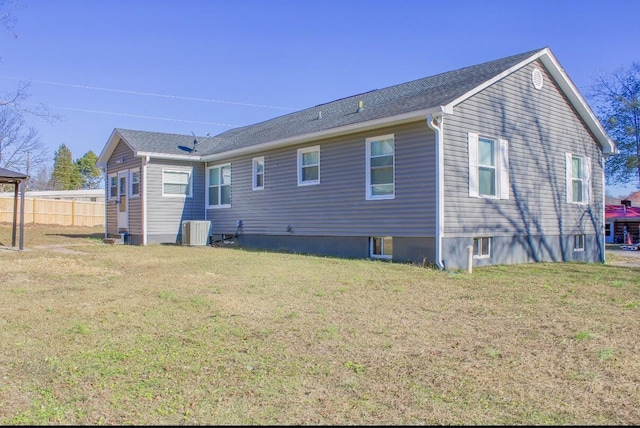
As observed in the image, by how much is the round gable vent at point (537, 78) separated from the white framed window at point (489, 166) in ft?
7.27

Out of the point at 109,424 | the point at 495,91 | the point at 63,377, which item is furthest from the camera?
the point at 495,91

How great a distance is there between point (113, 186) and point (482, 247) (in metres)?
14.2

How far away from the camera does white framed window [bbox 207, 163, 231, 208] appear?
17328 millimetres

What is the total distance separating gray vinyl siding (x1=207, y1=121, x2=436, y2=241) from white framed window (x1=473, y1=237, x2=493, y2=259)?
63.4 inches

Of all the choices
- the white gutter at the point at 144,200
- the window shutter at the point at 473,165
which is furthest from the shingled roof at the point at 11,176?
the window shutter at the point at 473,165

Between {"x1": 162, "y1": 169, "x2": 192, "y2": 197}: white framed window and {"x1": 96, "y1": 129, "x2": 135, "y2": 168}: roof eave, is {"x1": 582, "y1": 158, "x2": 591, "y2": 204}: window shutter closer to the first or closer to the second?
{"x1": 162, "y1": 169, "x2": 192, "y2": 197}: white framed window

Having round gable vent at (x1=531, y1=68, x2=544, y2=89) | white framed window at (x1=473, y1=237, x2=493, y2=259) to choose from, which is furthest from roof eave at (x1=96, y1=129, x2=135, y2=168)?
round gable vent at (x1=531, y1=68, x2=544, y2=89)

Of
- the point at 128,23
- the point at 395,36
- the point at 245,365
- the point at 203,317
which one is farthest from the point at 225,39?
the point at 245,365

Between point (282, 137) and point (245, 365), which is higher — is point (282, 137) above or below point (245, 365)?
above

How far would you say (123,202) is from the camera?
1856 centimetres

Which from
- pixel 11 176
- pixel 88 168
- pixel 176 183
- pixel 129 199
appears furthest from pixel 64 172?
pixel 11 176

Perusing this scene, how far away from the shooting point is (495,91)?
1220 cm

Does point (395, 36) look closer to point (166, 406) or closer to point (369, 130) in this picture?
point (369, 130)

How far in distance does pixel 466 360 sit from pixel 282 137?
10.9 m
